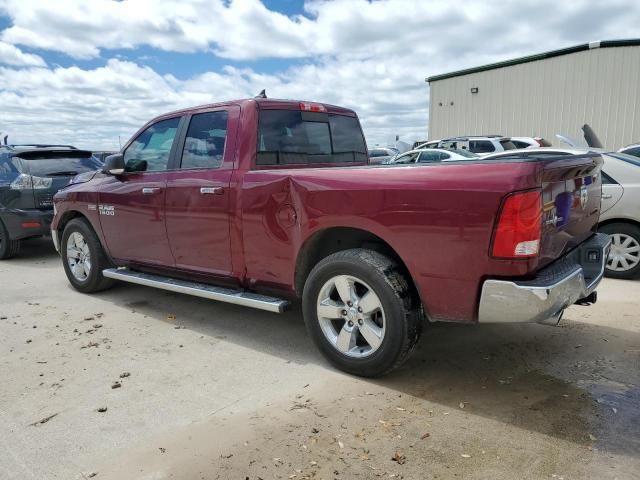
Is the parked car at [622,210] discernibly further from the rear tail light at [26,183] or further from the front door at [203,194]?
the rear tail light at [26,183]

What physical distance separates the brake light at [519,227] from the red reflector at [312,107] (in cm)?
236

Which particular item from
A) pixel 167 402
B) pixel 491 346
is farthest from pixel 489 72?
pixel 167 402

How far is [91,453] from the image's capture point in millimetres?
2709

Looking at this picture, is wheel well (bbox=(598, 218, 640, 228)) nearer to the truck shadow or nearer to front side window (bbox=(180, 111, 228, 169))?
the truck shadow

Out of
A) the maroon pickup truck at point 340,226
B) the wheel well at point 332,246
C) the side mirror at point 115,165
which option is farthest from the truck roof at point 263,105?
the wheel well at point 332,246

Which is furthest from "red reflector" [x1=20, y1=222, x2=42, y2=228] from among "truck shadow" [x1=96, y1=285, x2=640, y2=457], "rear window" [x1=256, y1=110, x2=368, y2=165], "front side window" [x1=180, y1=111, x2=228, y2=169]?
"rear window" [x1=256, y1=110, x2=368, y2=165]

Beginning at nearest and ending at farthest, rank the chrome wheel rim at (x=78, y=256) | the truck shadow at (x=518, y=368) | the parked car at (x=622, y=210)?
the truck shadow at (x=518, y=368), the chrome wheel rim at (x=78, y=256), the parked car at (x=622, y=210)

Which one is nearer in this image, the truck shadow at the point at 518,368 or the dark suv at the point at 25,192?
the truck shadow at the point at 518,368

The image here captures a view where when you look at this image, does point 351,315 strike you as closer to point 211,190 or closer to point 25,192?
point 211,190

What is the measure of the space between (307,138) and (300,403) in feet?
7.62

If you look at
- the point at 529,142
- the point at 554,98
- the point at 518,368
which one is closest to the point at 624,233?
the point at 518,368

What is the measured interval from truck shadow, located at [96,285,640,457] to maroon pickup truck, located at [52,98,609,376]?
1.37 ft

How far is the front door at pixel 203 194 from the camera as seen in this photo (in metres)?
4.14

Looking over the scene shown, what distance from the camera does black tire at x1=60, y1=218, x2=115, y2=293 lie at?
5.58m
